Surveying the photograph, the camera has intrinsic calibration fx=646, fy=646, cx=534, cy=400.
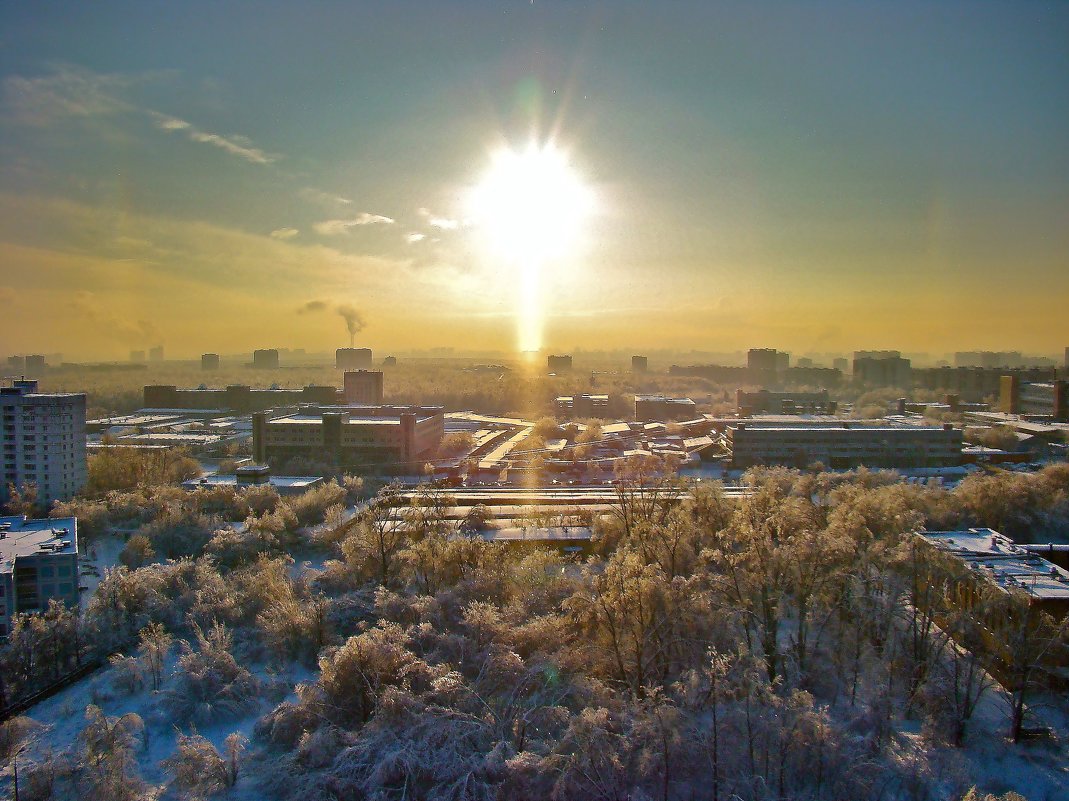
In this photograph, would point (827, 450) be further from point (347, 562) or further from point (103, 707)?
point (103, 707)

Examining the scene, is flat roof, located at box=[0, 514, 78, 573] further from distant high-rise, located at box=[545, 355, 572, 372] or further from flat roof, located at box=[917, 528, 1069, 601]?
distant high-rise, located at box=[545, 355, 572, 372]

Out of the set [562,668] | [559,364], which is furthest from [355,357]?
[562,668]

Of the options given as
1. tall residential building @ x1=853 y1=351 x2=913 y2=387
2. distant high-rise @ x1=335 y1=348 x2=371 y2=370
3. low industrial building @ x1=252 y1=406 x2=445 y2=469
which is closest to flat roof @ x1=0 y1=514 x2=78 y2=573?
A: low industrial building @ x1=252 y1=406 x2=445 y2=469

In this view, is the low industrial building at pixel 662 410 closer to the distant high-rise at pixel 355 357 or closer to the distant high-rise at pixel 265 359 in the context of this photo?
the distant high-rise at pixel 355 357

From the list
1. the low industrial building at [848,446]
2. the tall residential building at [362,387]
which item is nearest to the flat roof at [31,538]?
the low industrial building at [848,446]

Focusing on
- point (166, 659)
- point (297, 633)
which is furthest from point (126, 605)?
point (297, 633)

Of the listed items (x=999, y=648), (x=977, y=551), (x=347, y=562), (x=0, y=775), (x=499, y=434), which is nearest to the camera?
(x=0, y=775)
